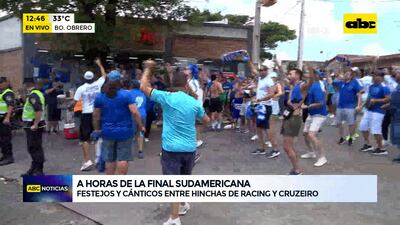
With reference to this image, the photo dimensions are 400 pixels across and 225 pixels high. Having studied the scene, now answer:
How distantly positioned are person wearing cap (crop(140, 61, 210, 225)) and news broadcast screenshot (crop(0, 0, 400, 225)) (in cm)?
1

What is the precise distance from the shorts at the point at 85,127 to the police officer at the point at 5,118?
1.56 meters

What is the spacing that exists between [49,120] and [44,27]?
4.28 meters

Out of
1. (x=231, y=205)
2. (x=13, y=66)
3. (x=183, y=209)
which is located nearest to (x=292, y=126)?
(x=231, y=205)

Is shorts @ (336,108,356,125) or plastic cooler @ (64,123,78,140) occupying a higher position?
shorts @ (336,108,356,125)

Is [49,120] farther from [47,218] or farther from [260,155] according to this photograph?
[47,218]

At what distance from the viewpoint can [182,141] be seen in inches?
206

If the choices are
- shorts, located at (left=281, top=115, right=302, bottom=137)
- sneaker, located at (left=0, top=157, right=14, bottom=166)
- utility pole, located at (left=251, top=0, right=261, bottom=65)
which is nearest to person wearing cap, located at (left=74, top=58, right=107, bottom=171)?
sneaker, located at (left=0, top=157, right=14, bottom=166)

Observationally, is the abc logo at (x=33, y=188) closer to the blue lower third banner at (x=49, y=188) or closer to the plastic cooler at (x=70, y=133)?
the blue lower third banner at (x=49, y=188)

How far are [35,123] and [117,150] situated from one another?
2.37 meters

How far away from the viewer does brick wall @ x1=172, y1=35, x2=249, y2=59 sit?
20.2 metres

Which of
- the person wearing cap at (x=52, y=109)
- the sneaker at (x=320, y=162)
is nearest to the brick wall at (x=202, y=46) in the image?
the person wearing cap at (x=52, y=109)

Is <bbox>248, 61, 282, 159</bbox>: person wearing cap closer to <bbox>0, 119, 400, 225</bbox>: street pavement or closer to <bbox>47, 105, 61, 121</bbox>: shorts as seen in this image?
<bbox>0, 119, 400, 225</bbox>: street pavement

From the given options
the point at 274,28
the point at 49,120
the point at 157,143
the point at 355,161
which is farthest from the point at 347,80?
the point at 274,28

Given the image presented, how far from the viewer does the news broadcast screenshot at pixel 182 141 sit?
17.2 feet
